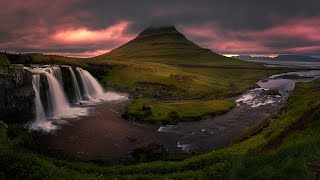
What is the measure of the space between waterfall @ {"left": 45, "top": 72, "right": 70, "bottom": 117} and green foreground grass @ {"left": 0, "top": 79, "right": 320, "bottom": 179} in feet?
101

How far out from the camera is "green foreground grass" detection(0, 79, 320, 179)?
85.0 ft

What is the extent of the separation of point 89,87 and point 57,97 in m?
23.8

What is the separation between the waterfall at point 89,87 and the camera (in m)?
99.7

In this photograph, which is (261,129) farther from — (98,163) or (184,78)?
(184,78)

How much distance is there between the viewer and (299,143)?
31.9 meters

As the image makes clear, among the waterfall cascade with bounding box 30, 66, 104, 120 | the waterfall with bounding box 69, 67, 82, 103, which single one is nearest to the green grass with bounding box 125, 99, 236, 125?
the waterfall cascade with bounding box 30, 66, 104, 120

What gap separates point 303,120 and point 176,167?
A: 849 inches

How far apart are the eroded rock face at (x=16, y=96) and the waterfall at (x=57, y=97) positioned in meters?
10.0

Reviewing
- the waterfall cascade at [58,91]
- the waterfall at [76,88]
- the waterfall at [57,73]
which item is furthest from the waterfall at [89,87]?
the waterfall at [57,73]

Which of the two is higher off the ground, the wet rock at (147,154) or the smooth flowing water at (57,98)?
the smooth flowing water at (57,98)

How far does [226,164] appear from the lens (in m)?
33.4

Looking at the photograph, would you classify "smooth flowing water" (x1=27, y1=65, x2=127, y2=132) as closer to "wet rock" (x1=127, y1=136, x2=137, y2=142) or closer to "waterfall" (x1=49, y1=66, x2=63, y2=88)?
"waterfall" (x1=49, y1=66, x2=63, y2=88)

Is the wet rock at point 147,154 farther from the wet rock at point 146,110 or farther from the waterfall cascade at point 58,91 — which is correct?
the waterfall cascade at point 58,91

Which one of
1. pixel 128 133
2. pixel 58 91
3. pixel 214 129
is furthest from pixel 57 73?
pixel 214 129
